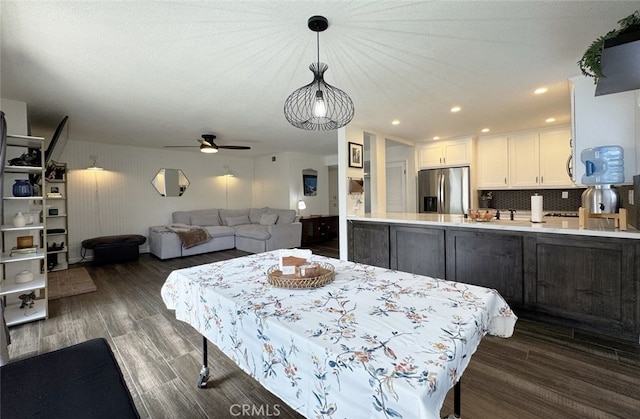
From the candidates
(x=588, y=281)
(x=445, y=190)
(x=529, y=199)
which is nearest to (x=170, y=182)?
(x=445, y=190)

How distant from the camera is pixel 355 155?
4191mm

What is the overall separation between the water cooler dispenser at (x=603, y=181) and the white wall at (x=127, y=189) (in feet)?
22.6

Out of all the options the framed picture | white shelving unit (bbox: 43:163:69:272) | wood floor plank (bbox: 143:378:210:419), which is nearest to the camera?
wood floor plank (bbox: 143:378:210:419)

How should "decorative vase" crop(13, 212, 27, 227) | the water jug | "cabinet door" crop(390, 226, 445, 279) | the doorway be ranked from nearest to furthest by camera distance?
1. the water jug
2. "decorative vase" crop(13, 212, 27, 227)
3. "cabinet door" crop(390, 226, 445, 279)
4. the doorway

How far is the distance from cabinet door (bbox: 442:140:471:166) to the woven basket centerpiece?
14.6ft

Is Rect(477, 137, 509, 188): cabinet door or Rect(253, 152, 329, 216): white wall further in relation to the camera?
Rect(253, 152, 329, 216): white wall

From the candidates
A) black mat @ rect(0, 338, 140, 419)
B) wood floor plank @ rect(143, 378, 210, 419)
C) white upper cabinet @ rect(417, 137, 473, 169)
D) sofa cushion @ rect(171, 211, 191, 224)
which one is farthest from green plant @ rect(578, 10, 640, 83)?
sofa cushion @ rect(171, 211, 191, 224)

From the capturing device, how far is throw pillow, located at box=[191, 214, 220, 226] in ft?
21.0

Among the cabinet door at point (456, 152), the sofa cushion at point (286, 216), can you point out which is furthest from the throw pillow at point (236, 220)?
the cabinet door at point (456, 152)

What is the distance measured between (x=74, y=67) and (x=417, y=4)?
8.81ft

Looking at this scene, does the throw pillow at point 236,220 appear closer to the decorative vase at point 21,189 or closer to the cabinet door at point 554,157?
the decorative vase at point 21,189

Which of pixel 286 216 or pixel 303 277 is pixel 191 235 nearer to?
pixel 286 216

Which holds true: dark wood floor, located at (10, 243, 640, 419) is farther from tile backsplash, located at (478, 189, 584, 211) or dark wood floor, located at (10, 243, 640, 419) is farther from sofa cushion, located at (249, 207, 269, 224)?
sofa cushion, located at (249, 207, 269, 224)

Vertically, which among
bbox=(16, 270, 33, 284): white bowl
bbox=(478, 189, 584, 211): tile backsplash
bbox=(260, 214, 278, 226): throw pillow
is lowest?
bbox=(16, 270, 33, 284): white bowl
